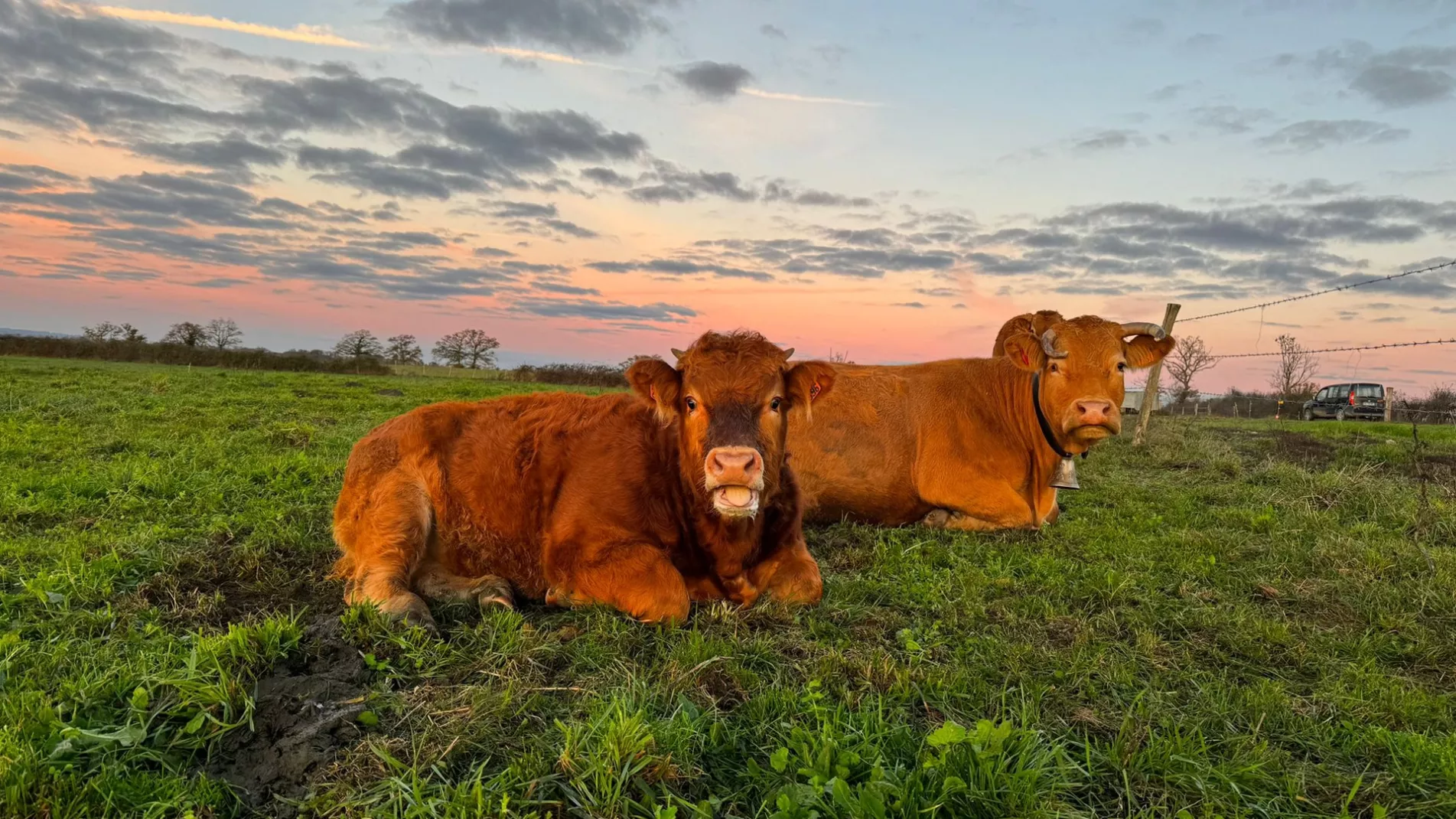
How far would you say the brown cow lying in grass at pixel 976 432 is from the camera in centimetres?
664

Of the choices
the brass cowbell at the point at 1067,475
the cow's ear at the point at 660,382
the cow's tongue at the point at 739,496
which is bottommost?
the brass cowbell at the point at 1067,475

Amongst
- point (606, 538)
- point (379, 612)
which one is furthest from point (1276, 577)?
point (379, 612)

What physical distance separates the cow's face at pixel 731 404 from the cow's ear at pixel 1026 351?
10.5 feet

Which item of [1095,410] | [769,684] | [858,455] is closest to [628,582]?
[769,684]

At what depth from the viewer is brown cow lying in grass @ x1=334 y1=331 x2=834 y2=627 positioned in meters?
4.09

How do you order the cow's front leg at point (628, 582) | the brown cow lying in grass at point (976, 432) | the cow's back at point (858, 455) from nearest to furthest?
the cow's front leg at point (628, 582)
the brown cow lying in grass at point (976, 432)
the cow's back at point (858, 455)

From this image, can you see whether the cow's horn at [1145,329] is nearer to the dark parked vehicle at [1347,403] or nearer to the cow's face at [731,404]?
the cow's face at [731,404]

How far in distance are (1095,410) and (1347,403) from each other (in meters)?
36.5

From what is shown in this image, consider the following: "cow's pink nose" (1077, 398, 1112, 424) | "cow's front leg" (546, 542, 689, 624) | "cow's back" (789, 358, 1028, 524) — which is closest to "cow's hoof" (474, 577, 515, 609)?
"cow's front leg" (546, 542, 689, 624)

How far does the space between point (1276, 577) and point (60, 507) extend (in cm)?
980

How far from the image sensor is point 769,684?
323 centimetres

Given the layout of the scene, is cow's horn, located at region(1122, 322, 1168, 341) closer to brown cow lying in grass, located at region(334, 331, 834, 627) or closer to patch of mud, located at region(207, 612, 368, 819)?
brown cow lying in grass, located at region(334, 331, 834, 627)

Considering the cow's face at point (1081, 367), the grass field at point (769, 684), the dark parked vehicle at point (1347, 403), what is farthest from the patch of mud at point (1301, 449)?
the dark parked vehicle at point (1347, 403)

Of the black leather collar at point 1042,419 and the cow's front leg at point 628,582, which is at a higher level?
the black leather collar at point 1042,419
